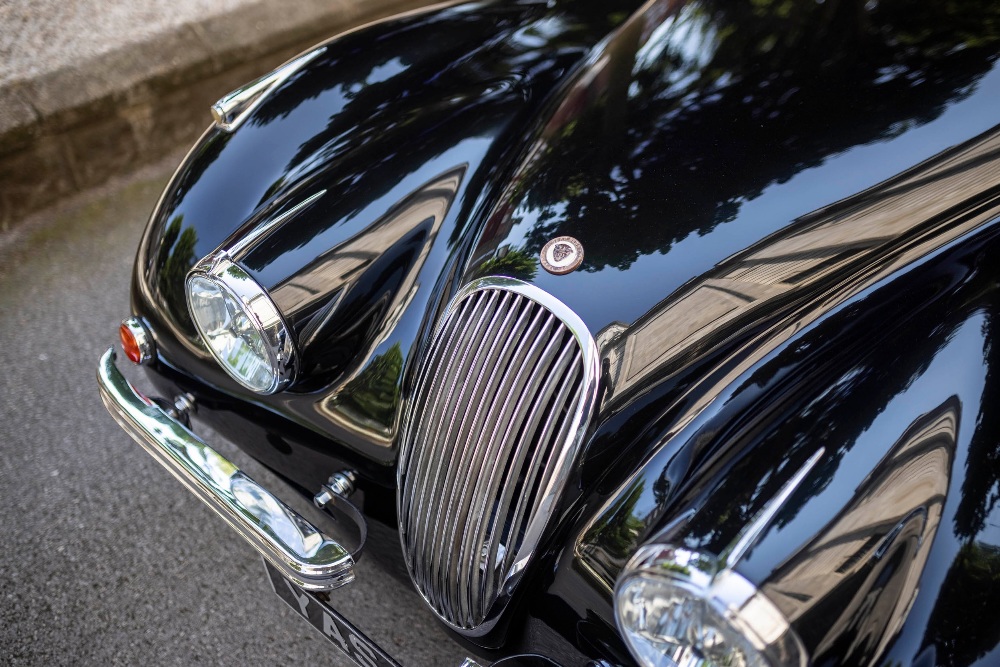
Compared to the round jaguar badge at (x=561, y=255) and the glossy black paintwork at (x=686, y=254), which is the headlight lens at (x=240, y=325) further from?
the round jaguar badge at (x=561, y=255)

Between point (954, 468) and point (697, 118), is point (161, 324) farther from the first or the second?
point (954, 468)

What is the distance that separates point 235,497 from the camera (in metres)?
1.64

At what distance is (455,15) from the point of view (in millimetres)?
2277

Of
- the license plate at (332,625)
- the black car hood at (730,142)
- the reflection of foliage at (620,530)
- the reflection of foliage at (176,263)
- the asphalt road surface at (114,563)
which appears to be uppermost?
the black car hood at (730,142)

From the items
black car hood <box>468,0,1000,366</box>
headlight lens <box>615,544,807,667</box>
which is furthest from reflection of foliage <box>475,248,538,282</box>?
headlight lens <box>615,544,807,667</box>

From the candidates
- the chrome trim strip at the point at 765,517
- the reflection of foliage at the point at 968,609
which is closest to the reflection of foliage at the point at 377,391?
the chrome trim strip at the point at 765,517

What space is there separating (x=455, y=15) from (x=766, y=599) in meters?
1.75

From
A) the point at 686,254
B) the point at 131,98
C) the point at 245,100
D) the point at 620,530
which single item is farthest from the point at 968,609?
the point at 131,98

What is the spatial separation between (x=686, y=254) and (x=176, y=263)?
1.09 meters

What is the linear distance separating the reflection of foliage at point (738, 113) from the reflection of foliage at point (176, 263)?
732 millimetres

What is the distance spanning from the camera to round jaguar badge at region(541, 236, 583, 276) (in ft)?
4.81

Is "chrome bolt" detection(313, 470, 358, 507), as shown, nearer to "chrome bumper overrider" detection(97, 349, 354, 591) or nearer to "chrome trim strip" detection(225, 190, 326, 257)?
"chrome bumper overrider" detection(97, 349, 354, 591)

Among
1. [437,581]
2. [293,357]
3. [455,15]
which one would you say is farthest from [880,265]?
[455,15]

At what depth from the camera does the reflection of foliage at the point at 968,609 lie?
3.73 ft
